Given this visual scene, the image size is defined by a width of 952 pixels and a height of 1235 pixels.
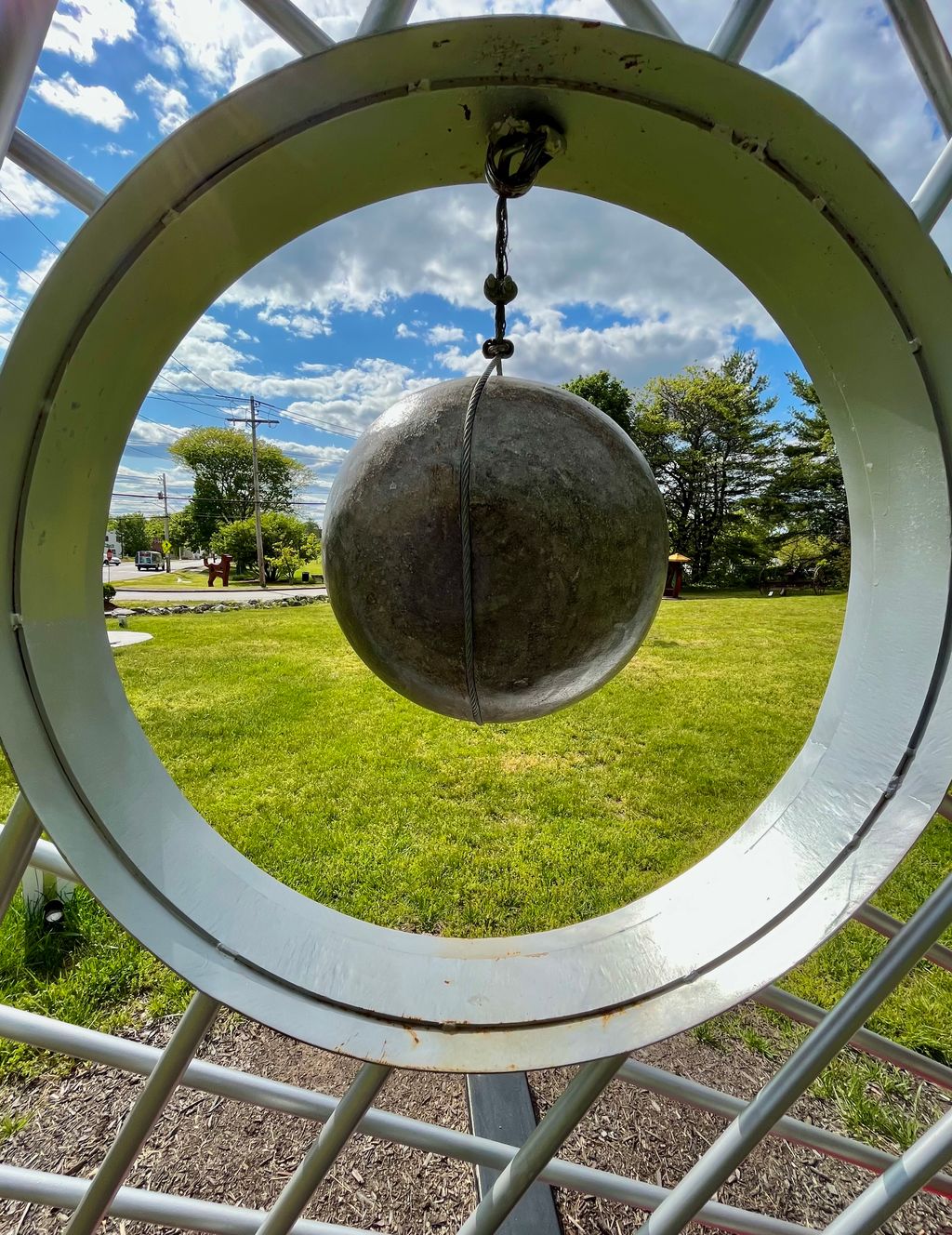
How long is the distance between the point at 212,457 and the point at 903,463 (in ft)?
156

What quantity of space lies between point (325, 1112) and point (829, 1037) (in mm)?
1440

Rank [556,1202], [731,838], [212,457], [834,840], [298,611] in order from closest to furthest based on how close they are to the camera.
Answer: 1. [834,840]
2. [731,838]
3. [556,1202]
4. [298,611]
5. [212,457]

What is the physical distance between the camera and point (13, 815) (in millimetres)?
1463

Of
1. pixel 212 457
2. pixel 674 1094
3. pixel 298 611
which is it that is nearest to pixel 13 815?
pixel 674 1094

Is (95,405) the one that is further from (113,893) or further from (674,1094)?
(674,1094)

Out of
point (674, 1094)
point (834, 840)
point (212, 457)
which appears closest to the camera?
point (834, 840)

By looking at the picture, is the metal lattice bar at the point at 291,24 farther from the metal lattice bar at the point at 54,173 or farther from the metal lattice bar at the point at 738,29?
the metal lattice bar at the point at 738,29

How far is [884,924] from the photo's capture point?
1632mm

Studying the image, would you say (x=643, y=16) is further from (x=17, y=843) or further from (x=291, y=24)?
(x=17, y=843)

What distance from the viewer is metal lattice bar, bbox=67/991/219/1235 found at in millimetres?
1435

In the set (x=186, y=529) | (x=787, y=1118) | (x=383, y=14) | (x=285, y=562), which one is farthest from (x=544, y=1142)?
(x=186, y=529)

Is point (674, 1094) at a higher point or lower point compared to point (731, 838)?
lower

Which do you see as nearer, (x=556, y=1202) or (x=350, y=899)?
(x=556, y=1202)

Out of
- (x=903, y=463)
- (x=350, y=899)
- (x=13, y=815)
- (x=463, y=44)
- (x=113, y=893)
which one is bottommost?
(x=350, y=899)
